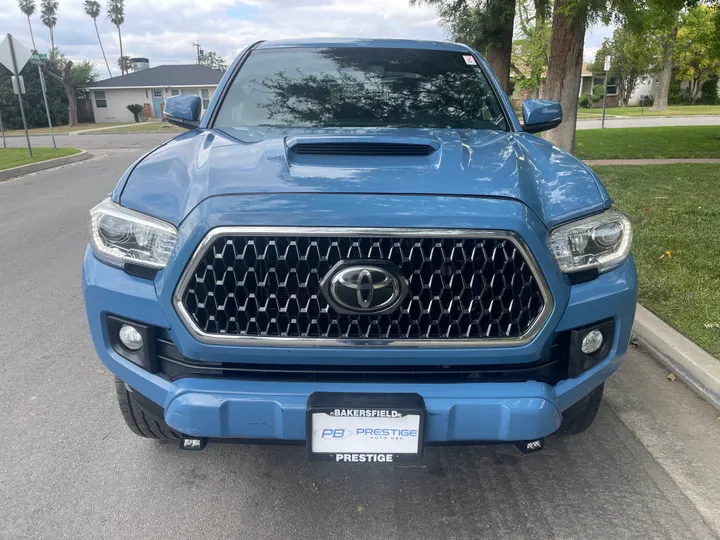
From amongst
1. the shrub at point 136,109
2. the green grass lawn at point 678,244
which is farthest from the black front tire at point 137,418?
the shrub at point 136,109

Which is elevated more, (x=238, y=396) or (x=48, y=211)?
(x=238, y=396)

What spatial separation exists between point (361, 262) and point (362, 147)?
67 cm

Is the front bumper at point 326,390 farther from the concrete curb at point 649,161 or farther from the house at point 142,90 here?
the house at point 142,90

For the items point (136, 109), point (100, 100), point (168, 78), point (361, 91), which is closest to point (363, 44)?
point (361, 91)

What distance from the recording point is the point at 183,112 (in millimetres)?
3625

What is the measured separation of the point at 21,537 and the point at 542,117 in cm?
318

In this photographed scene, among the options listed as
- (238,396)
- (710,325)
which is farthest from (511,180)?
(710,325)

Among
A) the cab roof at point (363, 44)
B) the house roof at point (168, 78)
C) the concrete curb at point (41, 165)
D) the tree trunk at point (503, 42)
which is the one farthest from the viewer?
A: the house roof at point (168, 78)

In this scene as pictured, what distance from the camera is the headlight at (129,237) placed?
2.13 meters

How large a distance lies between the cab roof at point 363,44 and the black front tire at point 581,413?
2322mm

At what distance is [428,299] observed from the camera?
2.10 m

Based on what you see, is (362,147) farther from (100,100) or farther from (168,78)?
(100,100)

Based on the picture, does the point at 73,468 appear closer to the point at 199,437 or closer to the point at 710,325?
the point at 199,437

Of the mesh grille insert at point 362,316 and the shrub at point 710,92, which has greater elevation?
the mesh grille insert at point 362,316
